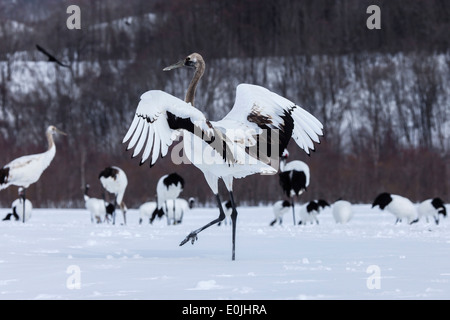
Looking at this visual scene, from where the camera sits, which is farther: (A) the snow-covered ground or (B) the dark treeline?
(B) the dark treeline

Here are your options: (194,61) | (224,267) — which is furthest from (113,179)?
(224,267)

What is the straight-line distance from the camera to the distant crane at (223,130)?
246 inches

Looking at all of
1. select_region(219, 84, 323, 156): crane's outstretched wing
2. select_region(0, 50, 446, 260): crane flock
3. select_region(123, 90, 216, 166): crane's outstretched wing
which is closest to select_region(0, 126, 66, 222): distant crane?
select_region(0, 50, 446, 260): crane flock

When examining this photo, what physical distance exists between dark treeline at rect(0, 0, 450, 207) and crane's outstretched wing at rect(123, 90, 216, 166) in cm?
1706

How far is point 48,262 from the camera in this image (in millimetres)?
6461

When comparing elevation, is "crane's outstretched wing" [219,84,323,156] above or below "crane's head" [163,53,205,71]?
below

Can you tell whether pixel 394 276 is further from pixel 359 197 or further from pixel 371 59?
pixel 371 59

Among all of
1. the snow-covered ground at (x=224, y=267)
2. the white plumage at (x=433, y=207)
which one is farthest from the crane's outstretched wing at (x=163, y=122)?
the white plumage at (x=433, y=207)

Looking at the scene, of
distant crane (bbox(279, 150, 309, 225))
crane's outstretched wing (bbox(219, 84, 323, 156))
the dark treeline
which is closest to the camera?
crane's outstretched wing (bbox(219, 84, 323, 156))

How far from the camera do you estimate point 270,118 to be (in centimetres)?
694

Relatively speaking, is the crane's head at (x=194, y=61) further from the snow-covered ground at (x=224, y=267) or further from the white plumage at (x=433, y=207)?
the white plumage at (x=433, y=207)

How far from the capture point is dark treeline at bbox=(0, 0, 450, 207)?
25.3 metres

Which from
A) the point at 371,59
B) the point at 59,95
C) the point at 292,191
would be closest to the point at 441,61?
the point at 371,59

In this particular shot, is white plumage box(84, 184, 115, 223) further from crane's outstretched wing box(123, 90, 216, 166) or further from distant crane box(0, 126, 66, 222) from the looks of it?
crane's outstretched wing box(123, 90, 216, 166)
